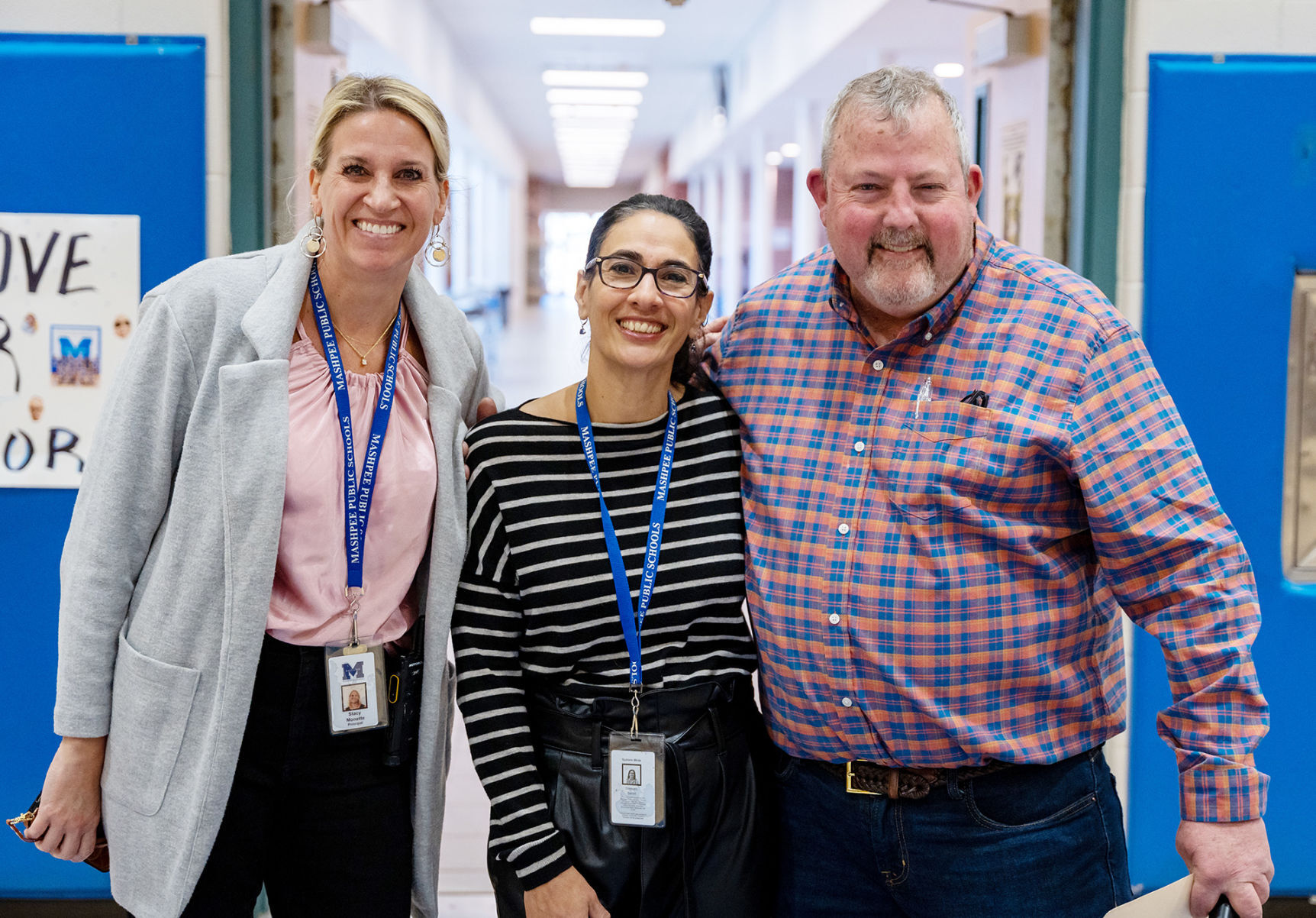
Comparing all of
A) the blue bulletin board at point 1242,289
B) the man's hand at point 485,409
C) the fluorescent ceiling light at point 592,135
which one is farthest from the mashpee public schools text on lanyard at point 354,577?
the fluorescent ceiling light at point 592,135

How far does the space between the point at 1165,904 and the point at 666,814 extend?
739 mm

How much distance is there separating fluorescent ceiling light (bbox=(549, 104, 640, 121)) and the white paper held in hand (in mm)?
15691

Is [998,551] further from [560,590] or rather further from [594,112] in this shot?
[594,112]

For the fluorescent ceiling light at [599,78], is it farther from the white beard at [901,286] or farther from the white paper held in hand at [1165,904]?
the white paper held in hand at [1165,904]

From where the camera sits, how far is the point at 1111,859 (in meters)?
1.72

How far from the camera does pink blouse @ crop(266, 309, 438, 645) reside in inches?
66.7

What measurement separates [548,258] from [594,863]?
132 feet

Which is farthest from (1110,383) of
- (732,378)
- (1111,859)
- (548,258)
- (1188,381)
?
(548,258)

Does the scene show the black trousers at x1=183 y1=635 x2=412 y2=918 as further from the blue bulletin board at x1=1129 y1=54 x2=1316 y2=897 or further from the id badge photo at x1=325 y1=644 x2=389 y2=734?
the blue bulletin board at x1=1129 y1=54 x2=1316 y2=897

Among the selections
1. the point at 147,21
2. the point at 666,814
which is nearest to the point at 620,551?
the point at 666,814

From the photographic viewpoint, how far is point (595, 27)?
10359 mm

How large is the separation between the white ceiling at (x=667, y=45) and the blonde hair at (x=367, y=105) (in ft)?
14.2

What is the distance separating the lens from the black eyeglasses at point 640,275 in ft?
5.71

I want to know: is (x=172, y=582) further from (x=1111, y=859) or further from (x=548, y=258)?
(x=548, y=258)
